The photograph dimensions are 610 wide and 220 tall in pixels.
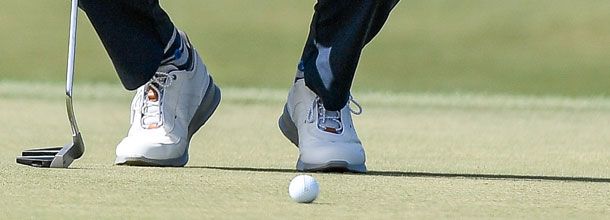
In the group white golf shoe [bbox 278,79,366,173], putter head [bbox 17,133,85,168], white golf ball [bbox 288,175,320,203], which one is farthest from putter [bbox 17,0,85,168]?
white golf ball [bbox 288,175,320,203]

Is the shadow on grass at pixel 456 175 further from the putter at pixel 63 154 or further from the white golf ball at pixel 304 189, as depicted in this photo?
the white golf ball at pixel 304 189

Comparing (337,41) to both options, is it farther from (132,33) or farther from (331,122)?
(132,33)

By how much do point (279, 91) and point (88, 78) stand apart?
0.79 meters

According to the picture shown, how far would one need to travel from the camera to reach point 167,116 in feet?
8.46

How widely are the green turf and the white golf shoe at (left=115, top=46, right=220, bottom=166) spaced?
0.21 ft

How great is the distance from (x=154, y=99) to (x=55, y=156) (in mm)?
285

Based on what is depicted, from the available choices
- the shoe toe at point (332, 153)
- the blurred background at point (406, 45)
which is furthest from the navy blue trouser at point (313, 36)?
the blurred background at point (406, 45)

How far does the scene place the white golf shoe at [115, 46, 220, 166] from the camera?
→ 8.19 ft

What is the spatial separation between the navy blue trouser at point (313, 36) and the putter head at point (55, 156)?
0.18 metres

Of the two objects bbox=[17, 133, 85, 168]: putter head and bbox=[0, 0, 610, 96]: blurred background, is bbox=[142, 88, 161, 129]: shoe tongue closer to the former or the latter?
bbox=[17, 133, 85, 168]: putter head

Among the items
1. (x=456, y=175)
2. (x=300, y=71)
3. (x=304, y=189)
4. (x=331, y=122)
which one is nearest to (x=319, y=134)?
(x=331, y=122)

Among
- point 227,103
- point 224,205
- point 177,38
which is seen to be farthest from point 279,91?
point 224,205

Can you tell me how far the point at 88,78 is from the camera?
5.57 meters

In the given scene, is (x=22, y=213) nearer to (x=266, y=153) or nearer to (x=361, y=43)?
(x=361, y=43)
